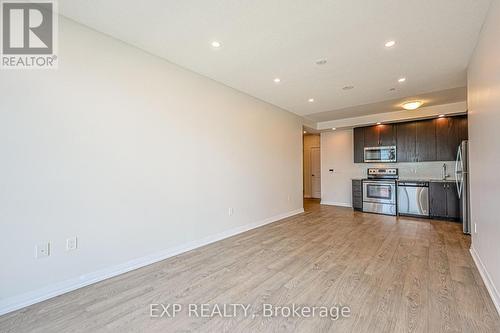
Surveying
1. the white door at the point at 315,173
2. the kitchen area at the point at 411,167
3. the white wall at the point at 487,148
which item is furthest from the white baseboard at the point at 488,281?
the white door at the point at 315,173

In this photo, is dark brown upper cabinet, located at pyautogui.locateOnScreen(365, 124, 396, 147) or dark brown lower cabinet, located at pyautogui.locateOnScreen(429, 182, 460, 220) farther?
dark brown upper cabinet, located at pyautogui.locateOnScreen(365, 124, 396, 147)

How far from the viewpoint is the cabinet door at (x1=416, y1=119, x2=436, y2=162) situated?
5.66 metres

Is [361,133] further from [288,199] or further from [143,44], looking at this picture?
[143,44]

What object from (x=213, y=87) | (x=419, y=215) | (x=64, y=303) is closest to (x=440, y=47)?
(x=213, y=87)

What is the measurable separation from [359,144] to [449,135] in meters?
1.99

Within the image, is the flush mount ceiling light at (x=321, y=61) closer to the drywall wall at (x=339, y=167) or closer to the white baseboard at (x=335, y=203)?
the drywall wall at (x=339, y=167)

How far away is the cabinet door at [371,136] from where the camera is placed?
6.45 metres

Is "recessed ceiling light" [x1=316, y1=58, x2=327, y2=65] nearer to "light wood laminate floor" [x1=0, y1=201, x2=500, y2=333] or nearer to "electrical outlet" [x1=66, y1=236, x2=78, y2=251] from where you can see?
"light wood laminate floor" [x1=0, y1=201, x2=500, y2=333]

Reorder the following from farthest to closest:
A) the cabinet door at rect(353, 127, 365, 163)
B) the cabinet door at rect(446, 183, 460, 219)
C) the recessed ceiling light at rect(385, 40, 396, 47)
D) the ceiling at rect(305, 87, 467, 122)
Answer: the cabinet door at rect(353, 127, 365, 163), the cabinet door at rect(446, 183, 460, 219), the ceiling at rect(305, 87, 467, 122), the recessed ceiling light at rect(385, 40, 396, 47)

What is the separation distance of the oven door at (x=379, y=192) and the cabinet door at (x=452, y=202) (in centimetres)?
104

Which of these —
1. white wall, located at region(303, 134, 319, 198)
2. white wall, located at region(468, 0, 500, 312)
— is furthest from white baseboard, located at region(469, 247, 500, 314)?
white wall, located at region(303, 134, 319, 198)

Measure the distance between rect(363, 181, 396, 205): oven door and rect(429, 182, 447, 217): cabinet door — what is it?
737 millimetres

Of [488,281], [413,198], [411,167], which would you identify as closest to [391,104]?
[411,167]

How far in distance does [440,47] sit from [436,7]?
0.92m
